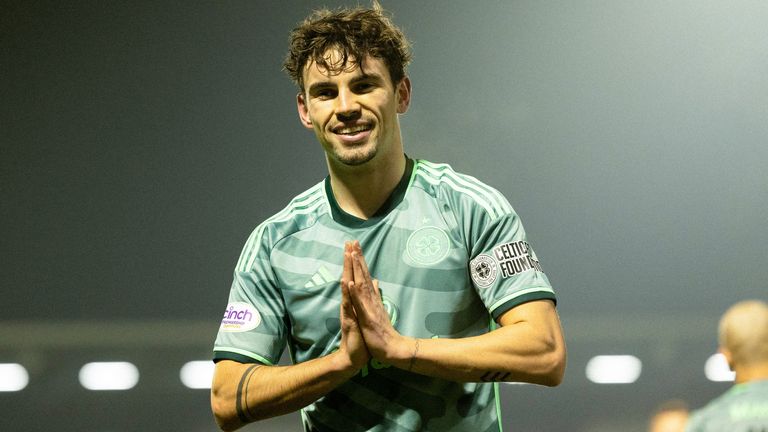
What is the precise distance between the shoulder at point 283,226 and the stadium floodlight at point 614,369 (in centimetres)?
124

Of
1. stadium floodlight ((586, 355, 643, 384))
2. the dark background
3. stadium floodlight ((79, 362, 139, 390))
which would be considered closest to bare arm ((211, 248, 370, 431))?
the dark background

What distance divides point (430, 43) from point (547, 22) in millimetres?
356

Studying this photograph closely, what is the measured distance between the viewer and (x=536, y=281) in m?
1.59

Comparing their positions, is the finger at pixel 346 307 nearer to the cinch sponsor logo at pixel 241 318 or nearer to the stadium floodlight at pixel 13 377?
the cinch sponsor logo at pixel 241 318

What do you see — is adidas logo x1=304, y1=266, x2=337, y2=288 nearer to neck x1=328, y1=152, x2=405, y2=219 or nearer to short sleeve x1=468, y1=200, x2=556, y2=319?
neck x1=328, y1=152, x2=405, y2=219

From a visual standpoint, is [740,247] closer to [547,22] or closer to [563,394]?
[563,394]

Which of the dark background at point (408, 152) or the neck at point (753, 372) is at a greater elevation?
the dark background at point (408, 152)

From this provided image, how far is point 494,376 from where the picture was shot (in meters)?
1.51

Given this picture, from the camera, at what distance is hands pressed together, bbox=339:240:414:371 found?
1.48m

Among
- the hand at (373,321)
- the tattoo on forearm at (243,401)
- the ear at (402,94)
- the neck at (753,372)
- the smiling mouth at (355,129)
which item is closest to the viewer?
the hand at (373,321)

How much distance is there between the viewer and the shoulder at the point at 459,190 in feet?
5.48

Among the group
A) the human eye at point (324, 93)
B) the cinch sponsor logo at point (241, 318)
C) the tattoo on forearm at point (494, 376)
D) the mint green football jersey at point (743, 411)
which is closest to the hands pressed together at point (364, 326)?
the tattoo on forearm at point (494, 376)

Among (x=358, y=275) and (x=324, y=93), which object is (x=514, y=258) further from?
(x=324, y=93)

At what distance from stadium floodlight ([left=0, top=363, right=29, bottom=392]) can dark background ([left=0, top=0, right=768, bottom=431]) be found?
0.02 m
